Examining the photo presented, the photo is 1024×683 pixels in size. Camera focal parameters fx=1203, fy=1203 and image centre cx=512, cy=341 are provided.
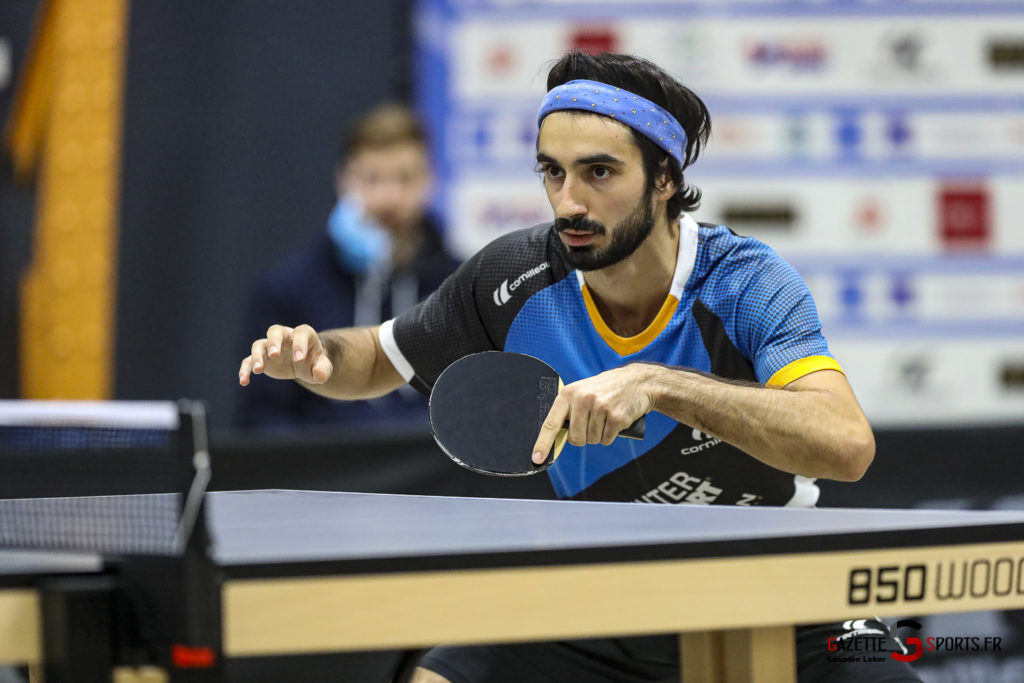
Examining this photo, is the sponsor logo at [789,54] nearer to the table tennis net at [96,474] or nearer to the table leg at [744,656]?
the table tennis net at [96,474]

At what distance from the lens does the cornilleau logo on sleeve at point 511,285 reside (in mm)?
2859

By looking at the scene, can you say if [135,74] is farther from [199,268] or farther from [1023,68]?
[1023,68]

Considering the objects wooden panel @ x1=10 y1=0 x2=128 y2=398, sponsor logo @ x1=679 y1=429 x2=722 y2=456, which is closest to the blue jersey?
sponsor logo @ x1=679 y1=429 x2=722 y2=456

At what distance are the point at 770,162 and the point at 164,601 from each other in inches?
190

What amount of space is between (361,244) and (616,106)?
209cm

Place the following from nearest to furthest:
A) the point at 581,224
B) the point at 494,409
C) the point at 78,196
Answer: the point at 494,409 → the point at 581,224 → the point at 78,196

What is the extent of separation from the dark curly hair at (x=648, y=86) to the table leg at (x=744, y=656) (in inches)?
38.5

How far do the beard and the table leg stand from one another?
811mm

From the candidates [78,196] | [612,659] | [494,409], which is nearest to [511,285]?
[494,409]

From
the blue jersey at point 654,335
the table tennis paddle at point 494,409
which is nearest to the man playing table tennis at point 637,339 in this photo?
the blue jersey at point 654,335

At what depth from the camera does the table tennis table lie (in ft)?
5.83

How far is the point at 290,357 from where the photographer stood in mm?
2629

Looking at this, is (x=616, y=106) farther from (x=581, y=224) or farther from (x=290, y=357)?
(x=290, y=357)

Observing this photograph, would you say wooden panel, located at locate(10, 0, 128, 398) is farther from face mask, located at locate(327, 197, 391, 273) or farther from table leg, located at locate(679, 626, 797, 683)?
table leg, located at locate(679, 626, 797, 683)
